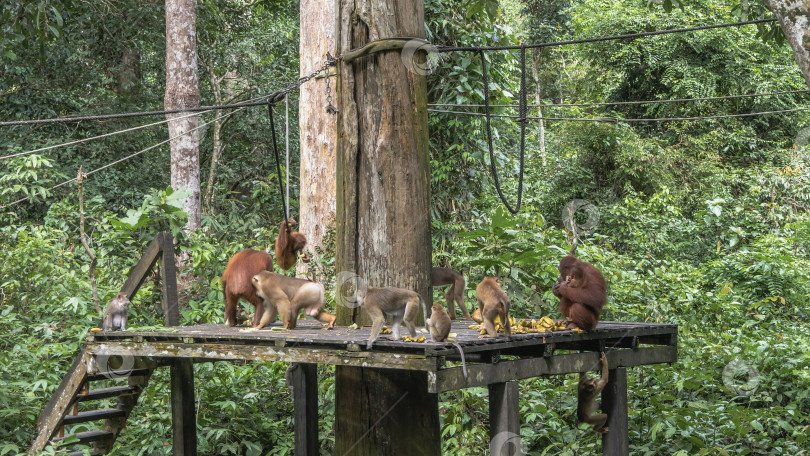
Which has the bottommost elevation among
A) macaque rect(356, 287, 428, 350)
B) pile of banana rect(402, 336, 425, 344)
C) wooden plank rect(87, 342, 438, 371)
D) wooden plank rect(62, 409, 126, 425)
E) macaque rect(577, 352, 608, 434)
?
wooden plank rect(62, 409, 126, 425)

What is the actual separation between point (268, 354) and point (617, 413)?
214 cm

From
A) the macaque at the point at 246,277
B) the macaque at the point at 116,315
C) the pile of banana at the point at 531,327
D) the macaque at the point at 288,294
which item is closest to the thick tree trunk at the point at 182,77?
the macaque at the point at 116,315

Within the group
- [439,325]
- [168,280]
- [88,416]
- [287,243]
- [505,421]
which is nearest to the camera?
[439,325]

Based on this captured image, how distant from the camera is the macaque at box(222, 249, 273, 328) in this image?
15.6 feet

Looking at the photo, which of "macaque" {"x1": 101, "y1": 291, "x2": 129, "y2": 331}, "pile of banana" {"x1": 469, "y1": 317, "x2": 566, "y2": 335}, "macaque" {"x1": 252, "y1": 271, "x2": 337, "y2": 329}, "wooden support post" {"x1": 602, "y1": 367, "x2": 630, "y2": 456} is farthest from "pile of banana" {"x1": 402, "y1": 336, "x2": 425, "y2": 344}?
"macaque" {"x1": 101, "y1": 291, "x2": 129, "y2": 331}

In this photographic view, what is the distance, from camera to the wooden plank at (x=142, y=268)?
542 cm

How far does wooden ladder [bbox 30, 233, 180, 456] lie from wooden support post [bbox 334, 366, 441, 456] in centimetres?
186

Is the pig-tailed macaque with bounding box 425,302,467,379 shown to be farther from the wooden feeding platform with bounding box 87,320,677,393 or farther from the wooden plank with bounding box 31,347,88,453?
the wooden plank with bounding box 31,347,88,453

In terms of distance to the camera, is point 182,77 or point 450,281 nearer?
point 450,281

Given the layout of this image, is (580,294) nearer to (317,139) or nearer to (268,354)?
(268,354)

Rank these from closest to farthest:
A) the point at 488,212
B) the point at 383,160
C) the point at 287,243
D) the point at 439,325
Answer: the point at 439,325
the point at 383,160
the point at 287,243
the point at 488,212

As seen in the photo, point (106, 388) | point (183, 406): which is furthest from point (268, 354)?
point (106, 388)

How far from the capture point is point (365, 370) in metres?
4.05

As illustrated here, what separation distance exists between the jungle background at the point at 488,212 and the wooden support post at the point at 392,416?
6.57 ft
